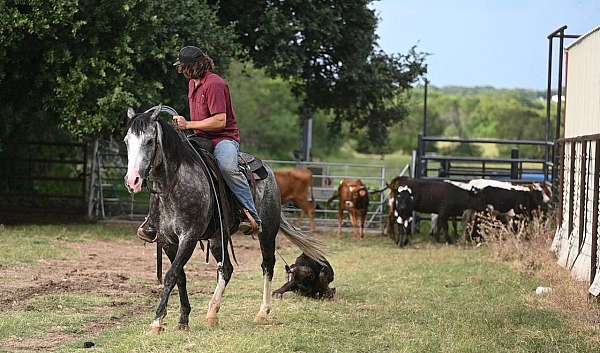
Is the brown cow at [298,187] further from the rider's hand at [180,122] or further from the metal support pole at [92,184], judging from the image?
the rider's hand at [180,122]

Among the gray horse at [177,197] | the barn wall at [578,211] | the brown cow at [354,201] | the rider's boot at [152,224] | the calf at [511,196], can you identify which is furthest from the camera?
the brown cow at [354,201]

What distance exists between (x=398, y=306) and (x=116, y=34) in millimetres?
10523

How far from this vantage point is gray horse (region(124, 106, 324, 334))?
8.86 meters

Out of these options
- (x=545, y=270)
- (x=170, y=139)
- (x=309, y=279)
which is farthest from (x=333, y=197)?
(x=170, y=139)

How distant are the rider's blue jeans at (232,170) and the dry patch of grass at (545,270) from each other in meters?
3.46

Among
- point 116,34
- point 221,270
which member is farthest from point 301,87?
point 221,270

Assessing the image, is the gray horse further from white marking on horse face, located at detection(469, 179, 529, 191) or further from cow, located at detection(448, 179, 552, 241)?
white marking on horse face, located at detection(469, 179, 529, 191)

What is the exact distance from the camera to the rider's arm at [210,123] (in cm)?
973

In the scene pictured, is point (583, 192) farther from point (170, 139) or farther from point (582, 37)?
point (170, 139)

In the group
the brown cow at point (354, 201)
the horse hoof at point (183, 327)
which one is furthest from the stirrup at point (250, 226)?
the brown cow at point (354, 201)

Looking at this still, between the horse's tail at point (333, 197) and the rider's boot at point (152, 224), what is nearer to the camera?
the rider's boot at point (152, 224)

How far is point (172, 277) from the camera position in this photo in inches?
361

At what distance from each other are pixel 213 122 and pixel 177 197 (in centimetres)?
84

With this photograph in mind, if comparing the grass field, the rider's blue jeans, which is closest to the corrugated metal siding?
the grass field
